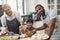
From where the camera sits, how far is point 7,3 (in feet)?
3.70

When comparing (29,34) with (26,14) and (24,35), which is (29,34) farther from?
(26,14)

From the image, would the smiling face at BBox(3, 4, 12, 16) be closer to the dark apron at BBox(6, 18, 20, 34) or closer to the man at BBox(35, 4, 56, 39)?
the dark apron at BBox(6, 18, 20, 34)

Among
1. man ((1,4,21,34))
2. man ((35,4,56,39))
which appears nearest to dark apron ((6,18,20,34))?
man ((1,4,21,34))

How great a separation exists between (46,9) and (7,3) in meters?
0.31

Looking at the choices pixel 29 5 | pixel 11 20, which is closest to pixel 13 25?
pixel 11 20

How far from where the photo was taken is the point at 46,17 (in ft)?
3.69

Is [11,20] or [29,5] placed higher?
[29,5]

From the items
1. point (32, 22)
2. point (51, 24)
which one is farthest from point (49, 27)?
point (32, 22)

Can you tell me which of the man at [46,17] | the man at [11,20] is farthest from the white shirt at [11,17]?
the man at [46,17]

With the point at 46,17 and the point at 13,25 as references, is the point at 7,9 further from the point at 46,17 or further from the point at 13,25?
the point at 46,17

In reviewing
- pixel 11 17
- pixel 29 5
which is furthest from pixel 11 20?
pixel 29 5

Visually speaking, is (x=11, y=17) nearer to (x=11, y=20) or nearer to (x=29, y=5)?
(x=11, y=20)

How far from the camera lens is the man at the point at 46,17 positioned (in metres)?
1.12

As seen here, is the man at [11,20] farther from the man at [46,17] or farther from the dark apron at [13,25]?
the man at [46,17]
